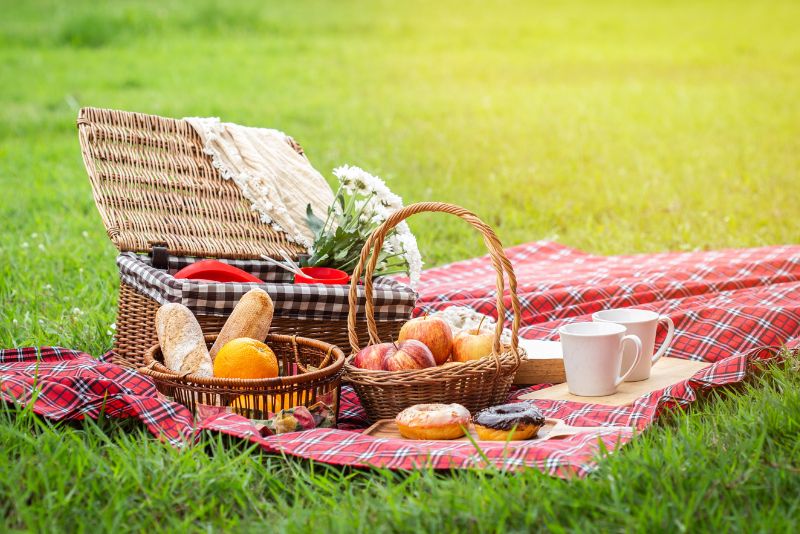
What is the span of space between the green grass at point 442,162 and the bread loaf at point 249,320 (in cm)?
37

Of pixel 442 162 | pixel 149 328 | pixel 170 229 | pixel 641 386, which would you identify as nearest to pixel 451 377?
pixel 641 386

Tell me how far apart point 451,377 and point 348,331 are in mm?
413

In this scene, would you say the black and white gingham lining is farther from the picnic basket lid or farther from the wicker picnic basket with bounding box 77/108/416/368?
the picnic basket lid

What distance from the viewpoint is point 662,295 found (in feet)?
12.6

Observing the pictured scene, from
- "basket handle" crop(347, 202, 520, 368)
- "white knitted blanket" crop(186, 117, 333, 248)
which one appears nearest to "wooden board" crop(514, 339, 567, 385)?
"basket handle" crop(347, 202, 520, 368)

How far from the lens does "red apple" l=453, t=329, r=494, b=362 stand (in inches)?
111

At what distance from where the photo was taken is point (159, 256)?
3430 mm

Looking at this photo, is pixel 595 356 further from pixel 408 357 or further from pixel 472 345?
pixel 408 357

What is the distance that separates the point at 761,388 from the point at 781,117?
704 cm

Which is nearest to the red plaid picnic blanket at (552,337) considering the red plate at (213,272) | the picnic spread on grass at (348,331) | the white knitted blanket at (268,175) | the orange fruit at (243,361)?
the picnic spread on grass at (348,331)

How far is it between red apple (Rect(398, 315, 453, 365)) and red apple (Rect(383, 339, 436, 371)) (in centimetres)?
6

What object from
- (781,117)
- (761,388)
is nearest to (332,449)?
(761,388)

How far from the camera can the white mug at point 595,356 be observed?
2785mm

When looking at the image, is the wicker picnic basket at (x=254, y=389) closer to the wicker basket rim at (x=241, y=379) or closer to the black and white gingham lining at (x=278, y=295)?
the wicker basket rim at (x=241, y=379)
